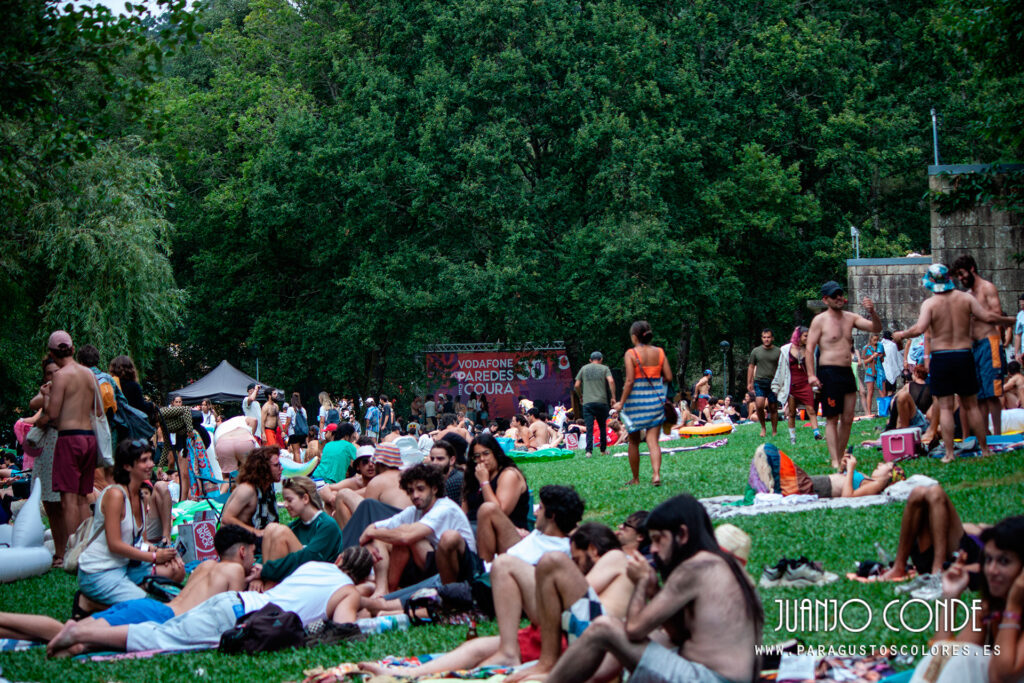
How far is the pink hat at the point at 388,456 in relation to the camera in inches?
428

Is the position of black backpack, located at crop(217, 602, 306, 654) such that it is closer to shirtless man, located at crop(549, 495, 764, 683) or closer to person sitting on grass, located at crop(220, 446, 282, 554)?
person sitting on grass, located at crop(220, 446, 282, 554)

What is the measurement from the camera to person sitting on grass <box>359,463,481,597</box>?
7855 mm

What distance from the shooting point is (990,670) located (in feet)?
14.0

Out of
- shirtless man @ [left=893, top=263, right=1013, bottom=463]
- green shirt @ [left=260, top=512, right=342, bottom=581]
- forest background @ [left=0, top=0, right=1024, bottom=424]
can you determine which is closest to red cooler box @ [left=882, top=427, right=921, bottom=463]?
shirtless man @ [left=893, top=263, right=1013, bottom=463]

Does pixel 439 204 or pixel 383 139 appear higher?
pixel 383 139

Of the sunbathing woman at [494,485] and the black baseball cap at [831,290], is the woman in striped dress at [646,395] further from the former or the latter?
the sunbathing woman at [494,485]

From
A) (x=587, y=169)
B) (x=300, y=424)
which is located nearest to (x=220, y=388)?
(x=300, y=424)

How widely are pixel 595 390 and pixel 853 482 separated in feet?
29.8

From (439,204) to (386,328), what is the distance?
408 centimetres

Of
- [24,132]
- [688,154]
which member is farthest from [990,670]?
[688,154]

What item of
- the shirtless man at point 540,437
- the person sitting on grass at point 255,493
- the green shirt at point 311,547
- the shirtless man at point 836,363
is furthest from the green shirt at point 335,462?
the shirtless man at point 540,437

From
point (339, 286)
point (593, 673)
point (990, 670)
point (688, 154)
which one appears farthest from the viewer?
point (339, 286)

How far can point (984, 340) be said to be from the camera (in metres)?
11.3

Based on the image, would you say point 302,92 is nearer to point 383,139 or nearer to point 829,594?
point 383,139
